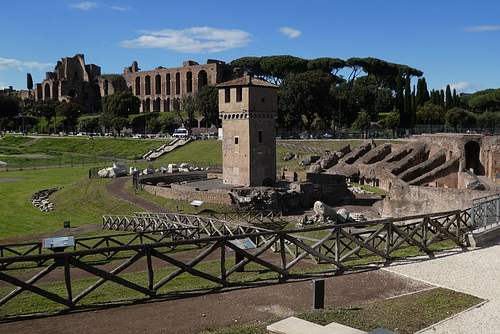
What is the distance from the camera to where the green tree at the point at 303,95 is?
65750 mm

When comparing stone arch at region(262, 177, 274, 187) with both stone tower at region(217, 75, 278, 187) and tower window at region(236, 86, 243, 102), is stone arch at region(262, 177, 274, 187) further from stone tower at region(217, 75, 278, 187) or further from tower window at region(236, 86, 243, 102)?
A: tower window at region(236, 86, 243, 102)

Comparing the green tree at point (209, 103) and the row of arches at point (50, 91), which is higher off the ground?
the row of arches at point (50, 91)

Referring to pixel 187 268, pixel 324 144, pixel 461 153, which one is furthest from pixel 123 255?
pixel 324 144

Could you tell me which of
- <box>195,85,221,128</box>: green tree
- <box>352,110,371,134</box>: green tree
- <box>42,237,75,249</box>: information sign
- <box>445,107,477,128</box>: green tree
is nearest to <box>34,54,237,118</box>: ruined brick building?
<box>195,85,221,128</box>: green tree

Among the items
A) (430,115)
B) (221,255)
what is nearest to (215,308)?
(221,255)

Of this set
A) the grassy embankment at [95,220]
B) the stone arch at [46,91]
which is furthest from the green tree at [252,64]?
the stone arch at [46,91]

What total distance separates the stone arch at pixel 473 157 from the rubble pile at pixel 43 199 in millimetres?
31804

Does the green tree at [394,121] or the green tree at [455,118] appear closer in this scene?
the green tree at [394,121]

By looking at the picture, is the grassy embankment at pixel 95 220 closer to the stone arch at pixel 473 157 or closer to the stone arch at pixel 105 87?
the stone arch at pixel 473 157

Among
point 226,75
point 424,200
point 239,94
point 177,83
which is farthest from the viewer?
point 177,83

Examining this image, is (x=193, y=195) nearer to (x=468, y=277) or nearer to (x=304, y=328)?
(x=468, y=277)

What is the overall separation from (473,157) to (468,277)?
2951cm

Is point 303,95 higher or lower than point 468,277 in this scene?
higher

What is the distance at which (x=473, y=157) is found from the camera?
117 feet
